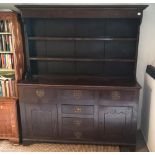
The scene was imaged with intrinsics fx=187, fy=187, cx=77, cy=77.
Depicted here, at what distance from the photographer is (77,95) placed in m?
2.18

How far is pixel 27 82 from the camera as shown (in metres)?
2.27

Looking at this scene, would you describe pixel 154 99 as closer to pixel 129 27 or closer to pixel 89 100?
pixel 89 100

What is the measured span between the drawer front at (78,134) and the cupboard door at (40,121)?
0.14 metres

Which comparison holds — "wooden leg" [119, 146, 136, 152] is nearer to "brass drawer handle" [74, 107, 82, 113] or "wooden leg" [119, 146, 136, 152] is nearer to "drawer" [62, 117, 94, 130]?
"drawer" [62, 117, 94, 130]

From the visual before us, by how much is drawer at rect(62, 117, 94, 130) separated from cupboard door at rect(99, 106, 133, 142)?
0.42ft

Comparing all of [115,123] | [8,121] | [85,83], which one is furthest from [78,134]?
[8,121]

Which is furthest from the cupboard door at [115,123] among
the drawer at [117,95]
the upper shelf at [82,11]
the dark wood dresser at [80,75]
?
the upper shelf at [82,11]

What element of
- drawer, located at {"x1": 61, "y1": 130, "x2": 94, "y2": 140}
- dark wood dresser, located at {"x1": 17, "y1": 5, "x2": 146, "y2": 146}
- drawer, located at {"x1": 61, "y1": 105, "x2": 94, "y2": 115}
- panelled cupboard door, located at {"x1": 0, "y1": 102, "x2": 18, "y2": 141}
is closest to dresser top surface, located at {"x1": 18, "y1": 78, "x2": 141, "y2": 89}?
dark wood dresser, located at {"x1": 17, "y1": 5, "x2": 146, "y2": 146}

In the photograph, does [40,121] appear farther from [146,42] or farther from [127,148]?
[146,42]

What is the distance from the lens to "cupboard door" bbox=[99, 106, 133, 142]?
2.19m

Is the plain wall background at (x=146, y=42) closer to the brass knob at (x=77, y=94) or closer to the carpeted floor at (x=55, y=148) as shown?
the brass knob at (x=77, y=94)

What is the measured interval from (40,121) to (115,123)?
916 mm

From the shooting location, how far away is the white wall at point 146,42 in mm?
2383

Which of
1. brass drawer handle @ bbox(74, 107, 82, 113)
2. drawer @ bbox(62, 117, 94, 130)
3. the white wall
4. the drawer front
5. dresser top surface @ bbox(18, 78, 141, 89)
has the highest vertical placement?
the white wall
